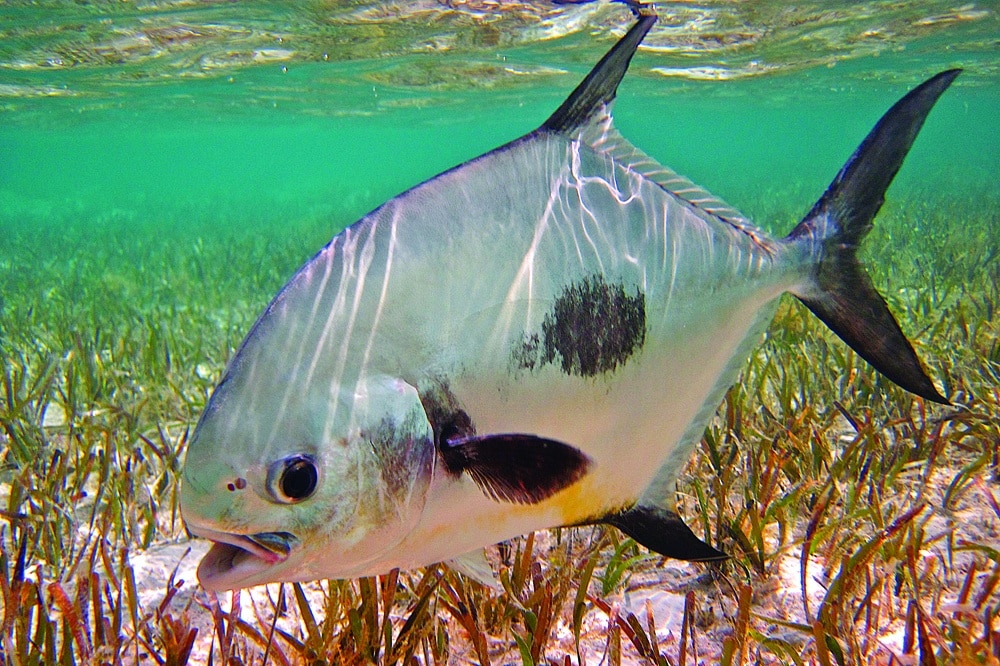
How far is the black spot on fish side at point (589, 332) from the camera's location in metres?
1.48

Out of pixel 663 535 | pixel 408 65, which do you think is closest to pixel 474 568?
pixel 663 535

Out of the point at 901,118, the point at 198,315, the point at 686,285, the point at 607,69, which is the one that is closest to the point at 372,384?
the point at 686,285

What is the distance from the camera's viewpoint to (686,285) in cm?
182

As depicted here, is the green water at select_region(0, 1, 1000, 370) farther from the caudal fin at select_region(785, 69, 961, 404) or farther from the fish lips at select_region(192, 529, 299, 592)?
the fish lips at select_region(192, 529, 299, 592)

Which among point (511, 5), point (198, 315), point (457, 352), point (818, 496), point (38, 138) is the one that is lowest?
point (38, 138)

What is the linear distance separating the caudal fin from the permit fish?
0.34 feet

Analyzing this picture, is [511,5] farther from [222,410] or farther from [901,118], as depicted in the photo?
[222,410]

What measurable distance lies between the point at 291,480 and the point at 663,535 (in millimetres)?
1034

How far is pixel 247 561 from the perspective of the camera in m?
1.22

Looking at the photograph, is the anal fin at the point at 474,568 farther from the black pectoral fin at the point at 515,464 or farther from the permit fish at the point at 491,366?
the black pectoral fin at the point at 515,464

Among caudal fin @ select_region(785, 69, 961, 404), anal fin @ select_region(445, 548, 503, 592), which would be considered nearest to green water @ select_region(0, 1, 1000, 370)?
caudal fin @ select_region(785, 69, 961, 404)

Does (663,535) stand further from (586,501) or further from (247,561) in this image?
(247,561)

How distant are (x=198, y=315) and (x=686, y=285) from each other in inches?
335

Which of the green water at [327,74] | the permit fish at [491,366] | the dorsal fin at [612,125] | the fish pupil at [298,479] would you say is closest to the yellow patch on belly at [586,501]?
the permit fish at [491,366]
